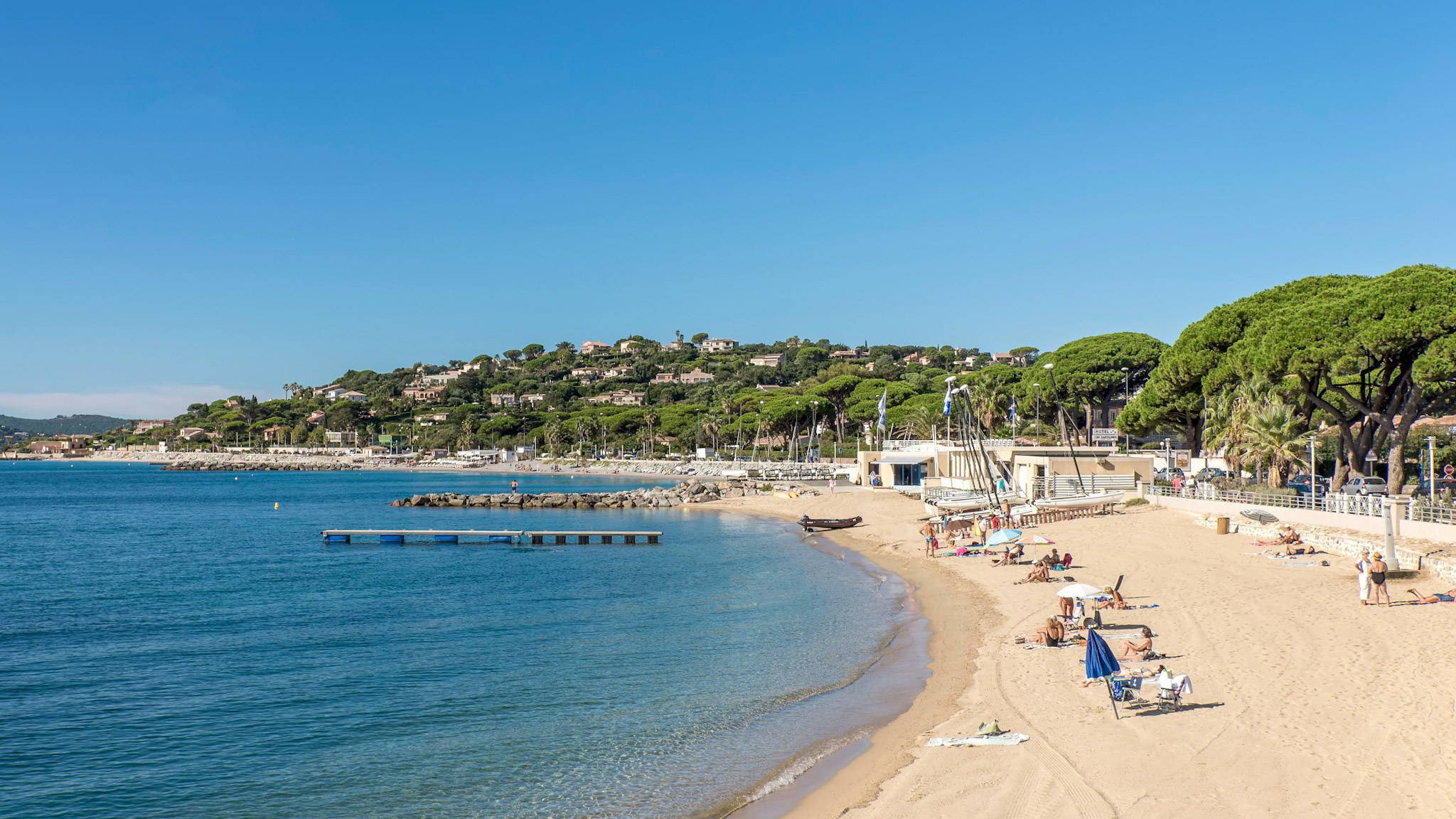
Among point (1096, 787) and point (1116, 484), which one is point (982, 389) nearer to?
point (1116, 484)

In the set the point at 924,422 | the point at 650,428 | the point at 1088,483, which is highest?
the point at 650,428

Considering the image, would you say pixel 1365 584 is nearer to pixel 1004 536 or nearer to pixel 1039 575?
pixel 1039 575

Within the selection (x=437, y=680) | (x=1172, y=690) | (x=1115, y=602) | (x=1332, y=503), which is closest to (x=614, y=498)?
(x=1332, y=503)

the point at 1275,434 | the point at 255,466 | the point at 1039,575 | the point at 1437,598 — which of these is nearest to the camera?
the point at 1437,598

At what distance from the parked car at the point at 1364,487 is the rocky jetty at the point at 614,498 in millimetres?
37673

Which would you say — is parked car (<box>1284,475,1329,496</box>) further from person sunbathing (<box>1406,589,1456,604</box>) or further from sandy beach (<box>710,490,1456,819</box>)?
person sunbathing (<box>1406,589,1456,604</box>)

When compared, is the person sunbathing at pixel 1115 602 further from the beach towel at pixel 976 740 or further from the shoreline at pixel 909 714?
the beach towel at pixel 976 740

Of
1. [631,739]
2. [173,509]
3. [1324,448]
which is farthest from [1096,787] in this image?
[173,509]

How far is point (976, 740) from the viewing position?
13117mm

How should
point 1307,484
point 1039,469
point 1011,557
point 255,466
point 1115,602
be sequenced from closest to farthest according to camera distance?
point 1115,602, point 1011,557, point 1307,484, point 1039,469, point 255,466

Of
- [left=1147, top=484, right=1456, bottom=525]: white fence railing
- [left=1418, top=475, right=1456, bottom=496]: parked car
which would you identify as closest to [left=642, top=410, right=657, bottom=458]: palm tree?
[left=1147, top=484, right=1456, bottom=525]: white fence railing

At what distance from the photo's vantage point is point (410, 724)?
15.9 meters

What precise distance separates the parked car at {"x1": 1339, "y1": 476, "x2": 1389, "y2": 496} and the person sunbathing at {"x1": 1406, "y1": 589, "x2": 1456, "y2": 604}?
9.95 m

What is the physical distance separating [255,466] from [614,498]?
133 m
